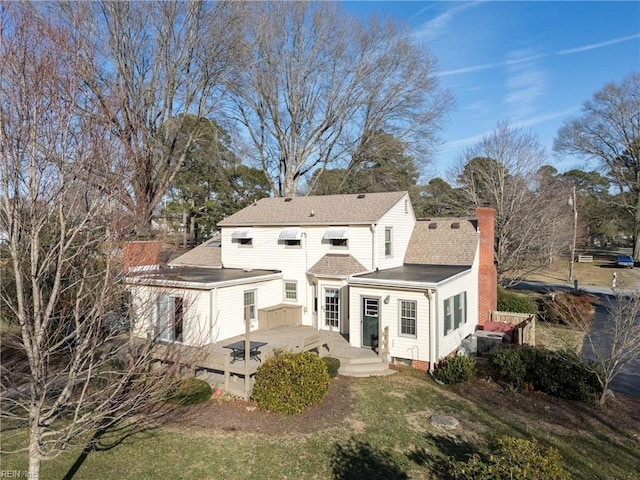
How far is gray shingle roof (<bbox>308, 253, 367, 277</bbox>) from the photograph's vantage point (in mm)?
18016

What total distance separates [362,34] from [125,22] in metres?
16.9

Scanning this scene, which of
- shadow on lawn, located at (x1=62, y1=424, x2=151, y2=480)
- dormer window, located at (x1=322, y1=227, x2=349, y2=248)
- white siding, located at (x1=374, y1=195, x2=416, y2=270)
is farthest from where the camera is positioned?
dormer window, located at (x1=322, y1=227, x2=349, y2=248)

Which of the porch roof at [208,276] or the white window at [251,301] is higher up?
the porch roof at [208,276]

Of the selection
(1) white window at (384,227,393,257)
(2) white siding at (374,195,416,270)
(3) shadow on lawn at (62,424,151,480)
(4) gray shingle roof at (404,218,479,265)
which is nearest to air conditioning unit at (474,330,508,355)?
(4) gray shingle roof at (404,218,479,265)

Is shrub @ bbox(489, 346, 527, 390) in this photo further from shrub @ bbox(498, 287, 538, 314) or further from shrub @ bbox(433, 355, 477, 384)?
shrub @ bbox(498, 287, 538, 314)

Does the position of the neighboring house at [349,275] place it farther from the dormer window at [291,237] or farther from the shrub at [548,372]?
the shrub at [548,372]

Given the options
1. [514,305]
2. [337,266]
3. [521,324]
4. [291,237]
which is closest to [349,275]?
[337,266]

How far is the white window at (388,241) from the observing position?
19625 mm

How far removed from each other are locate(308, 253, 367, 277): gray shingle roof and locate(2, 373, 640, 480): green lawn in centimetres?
693

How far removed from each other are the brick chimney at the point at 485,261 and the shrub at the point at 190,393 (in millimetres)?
14728

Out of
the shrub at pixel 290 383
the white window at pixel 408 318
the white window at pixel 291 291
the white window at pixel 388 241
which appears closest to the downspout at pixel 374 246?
the white window at pixel 388 241

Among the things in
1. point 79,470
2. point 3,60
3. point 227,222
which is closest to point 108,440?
point 79,470

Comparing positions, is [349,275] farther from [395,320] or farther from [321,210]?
[321,210]

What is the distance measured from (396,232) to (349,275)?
452 centimetres
